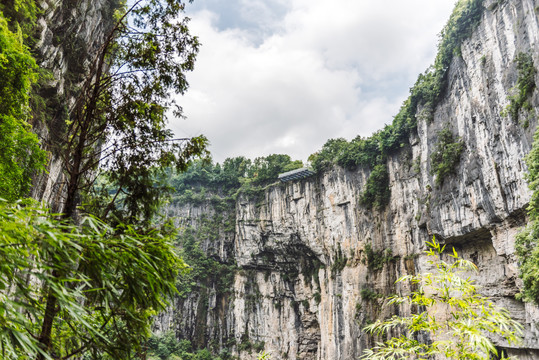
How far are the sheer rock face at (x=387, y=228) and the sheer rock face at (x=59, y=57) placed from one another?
13718mm

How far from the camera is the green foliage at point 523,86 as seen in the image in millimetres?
10891

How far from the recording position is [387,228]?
1983 centimetres

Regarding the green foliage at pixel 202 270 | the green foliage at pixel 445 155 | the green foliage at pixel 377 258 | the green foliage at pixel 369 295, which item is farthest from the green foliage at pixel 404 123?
the green foliage at pixel 202 270

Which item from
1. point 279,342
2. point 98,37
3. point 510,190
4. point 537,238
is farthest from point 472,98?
point 279,342

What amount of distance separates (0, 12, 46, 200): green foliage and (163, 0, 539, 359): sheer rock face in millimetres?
13114

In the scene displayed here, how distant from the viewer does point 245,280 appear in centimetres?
2738

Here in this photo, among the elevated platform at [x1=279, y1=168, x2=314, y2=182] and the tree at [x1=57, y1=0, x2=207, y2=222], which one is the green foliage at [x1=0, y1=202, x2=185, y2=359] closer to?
the tree at [x1=57, y1=0, x2=207, y2=222]

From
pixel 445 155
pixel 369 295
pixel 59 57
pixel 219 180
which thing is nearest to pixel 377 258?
pixel 369 295

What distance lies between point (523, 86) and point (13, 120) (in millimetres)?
13757

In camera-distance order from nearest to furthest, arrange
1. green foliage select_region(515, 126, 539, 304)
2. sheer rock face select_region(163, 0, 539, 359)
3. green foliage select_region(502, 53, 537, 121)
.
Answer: green foliage select_region(515, 126, 539, 304)
green foliage select_region(502, 53, 537, 121)
sheer rock face select_region(163, 0, 539, 359)

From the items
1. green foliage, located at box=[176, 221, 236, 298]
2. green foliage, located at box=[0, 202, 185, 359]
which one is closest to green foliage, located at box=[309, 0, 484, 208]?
green foliage, located at box=[176, 221, 236, 298]

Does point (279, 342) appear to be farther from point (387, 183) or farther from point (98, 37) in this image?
point (98, 37)

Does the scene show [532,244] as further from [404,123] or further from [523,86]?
[404,123]

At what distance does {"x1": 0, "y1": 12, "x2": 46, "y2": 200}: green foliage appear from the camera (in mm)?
4910
